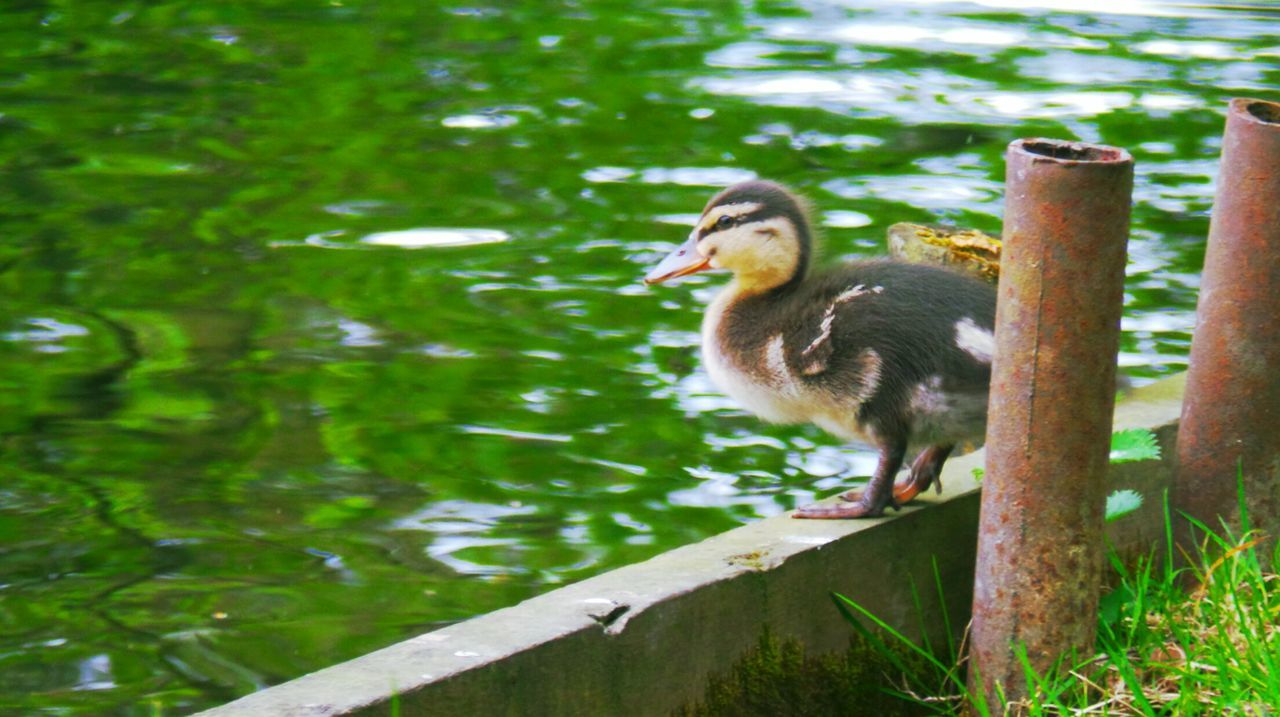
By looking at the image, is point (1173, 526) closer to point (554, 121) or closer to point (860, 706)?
point (860, 706)

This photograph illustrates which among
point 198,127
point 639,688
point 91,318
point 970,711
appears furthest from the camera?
point 198,127

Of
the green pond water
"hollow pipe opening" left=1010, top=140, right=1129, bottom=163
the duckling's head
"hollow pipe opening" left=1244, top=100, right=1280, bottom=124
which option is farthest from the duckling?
the green pond water

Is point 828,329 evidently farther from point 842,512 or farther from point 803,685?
point 803,685

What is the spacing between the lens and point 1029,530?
380 cm

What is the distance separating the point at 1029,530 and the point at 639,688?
0.92 meters

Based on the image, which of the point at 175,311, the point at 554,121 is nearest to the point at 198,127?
the point at 554,121

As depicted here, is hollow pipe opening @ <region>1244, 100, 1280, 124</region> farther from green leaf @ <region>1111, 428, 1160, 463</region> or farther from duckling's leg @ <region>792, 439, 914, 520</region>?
duckling's leg @ <region>792, 439, 914, 520</region>

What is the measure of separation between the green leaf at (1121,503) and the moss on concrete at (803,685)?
1.96ft

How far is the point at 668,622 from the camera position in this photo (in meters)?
3.75

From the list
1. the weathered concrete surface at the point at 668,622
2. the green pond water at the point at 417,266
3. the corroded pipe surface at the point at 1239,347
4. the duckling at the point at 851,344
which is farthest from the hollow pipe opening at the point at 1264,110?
the green pond water at the point at 417,266

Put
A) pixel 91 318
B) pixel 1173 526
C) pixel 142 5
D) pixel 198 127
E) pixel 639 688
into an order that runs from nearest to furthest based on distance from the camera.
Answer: pixel 639 688, pixel 1173 526, pixel 91 318, pixel 198 127, pixel 142 5

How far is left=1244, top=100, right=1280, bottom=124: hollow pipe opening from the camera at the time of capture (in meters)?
4.16

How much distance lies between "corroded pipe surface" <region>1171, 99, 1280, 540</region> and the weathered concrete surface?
0.42 meters

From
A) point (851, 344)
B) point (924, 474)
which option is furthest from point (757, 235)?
point (924, 474)
